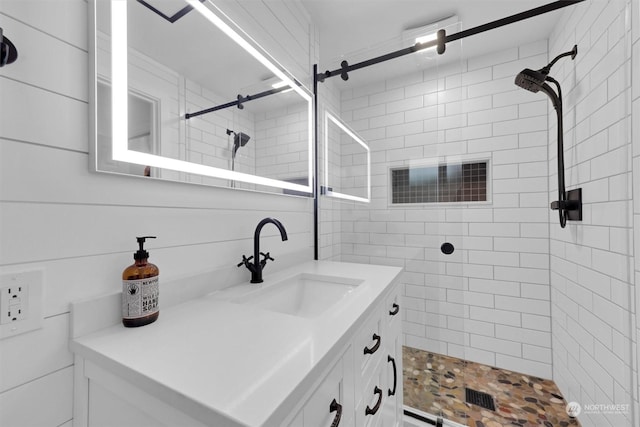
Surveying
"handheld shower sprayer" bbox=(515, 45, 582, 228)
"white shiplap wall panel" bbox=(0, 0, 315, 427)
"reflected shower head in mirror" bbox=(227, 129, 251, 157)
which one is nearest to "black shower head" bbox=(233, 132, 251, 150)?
"reflected shower head in mirror" bbox=(227, 129, 251, 157)

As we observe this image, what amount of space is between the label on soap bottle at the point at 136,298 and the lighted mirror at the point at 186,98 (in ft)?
0.97

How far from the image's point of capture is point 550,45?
1.97 meters

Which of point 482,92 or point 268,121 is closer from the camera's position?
point 268,121

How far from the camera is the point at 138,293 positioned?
0.64 m

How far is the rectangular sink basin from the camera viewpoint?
1.06m

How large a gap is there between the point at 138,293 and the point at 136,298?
0.01 m

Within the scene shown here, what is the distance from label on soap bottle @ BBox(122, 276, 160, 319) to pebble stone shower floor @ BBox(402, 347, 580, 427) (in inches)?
63.2

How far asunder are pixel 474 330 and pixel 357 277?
1692mm

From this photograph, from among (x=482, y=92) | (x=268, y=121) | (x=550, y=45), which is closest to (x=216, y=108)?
(x=268, y=121)

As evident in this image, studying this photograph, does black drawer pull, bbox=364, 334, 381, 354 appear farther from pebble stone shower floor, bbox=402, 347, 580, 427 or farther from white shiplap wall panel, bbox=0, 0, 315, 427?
pebble stone shower floor, bbox=402, 347, 580, 427

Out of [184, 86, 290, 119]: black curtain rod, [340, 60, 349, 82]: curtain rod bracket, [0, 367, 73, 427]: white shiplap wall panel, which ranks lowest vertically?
[0, 367, 73, 427]: white shiplap wall panel

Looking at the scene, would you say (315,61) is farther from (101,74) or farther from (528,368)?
(528,368)

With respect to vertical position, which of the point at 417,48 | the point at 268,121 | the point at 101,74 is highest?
the point at 417,48

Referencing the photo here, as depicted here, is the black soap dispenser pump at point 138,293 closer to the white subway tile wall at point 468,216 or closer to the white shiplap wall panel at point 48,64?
the white shiplap wall panel at point 48,64
